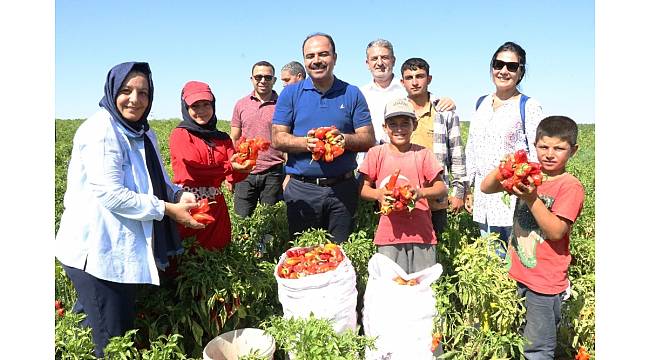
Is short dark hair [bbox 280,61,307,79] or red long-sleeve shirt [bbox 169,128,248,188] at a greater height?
short dark hair [bbox 280,61,307,79]

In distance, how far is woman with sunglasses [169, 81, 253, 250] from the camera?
3504 millimetres

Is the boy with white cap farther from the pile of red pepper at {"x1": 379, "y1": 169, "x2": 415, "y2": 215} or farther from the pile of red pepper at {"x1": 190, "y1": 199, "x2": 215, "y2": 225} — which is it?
the pile of red pepper at {"x1": 190, "y1": 199, "x2": 215, "y2": 225}

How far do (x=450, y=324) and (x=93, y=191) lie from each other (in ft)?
9.13

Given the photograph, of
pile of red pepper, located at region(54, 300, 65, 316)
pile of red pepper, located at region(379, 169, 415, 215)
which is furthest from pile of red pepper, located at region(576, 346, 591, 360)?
pile of red pepper, located at region(54, 300, 65, 316)

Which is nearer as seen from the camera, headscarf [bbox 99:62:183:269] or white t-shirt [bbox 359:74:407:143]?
headscarf [bbox 99:62:183:269]

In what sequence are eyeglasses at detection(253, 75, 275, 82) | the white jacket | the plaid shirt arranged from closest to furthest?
the white jacket, the plaid shirt, eyeglasses at detection(253, 75, 275, 82)

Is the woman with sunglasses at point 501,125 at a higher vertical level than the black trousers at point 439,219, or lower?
higher

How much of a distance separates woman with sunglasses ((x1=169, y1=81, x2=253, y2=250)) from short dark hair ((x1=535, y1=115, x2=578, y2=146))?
2.26 meters

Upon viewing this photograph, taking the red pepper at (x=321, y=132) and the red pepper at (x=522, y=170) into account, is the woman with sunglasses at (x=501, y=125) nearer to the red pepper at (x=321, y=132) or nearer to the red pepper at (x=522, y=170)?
the red pepper at (x=522, y=170)

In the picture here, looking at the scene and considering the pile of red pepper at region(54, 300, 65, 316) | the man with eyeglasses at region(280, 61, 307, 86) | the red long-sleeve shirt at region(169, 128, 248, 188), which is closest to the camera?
the pile of red pepper at region(54, 300, 65, 316)

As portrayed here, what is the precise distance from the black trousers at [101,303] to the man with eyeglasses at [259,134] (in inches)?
104

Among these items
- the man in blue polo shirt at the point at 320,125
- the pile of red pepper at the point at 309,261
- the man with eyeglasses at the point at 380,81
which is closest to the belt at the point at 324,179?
the man in blue polo shirt at the point at 320,125

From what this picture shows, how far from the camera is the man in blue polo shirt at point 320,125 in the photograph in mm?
3914

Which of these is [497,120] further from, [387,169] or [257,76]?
[257,76]
